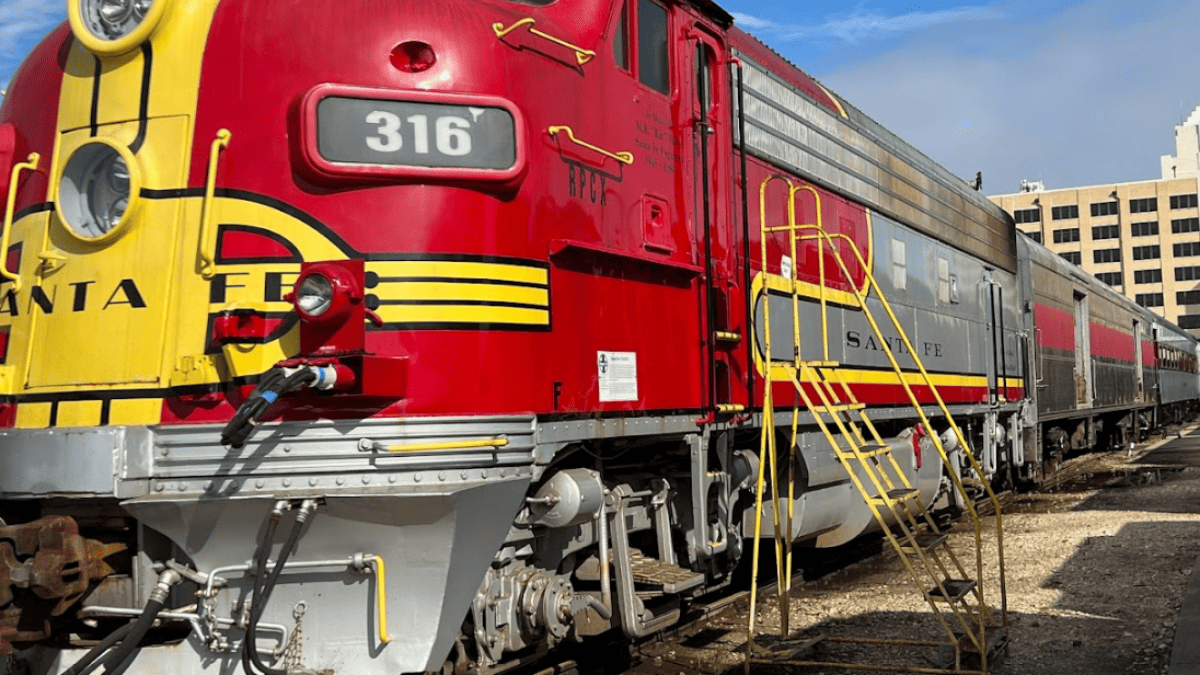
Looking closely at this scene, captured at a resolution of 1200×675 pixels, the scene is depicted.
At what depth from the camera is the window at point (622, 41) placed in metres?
5.82

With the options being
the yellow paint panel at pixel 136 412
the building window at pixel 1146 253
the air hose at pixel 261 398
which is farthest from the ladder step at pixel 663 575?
the building window at pixel 1146 253

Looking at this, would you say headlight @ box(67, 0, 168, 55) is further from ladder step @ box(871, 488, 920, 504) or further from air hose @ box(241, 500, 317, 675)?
ladder step @ box(871, 488, 920, 504)

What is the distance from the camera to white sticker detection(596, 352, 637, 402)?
544 centimetres

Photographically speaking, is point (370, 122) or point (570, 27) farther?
point (570, 27)

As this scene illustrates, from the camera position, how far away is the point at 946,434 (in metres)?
11.1

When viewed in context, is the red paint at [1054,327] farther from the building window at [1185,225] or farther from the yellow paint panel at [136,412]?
the building window at [1185,225]

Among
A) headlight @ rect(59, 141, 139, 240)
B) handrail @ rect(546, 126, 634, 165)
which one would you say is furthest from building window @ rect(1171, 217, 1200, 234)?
headlight @ rect(59, 141, 139, 240)

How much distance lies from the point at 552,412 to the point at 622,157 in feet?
4.73

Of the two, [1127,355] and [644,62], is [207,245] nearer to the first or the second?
[644,62]

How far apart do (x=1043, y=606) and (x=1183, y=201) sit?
330 feet

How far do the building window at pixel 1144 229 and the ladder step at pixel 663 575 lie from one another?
104m

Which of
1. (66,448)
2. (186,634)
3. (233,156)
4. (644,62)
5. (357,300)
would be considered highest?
(644,62)

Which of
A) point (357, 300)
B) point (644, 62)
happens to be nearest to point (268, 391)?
point (357, 300)

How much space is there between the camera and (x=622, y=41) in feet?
19.4
